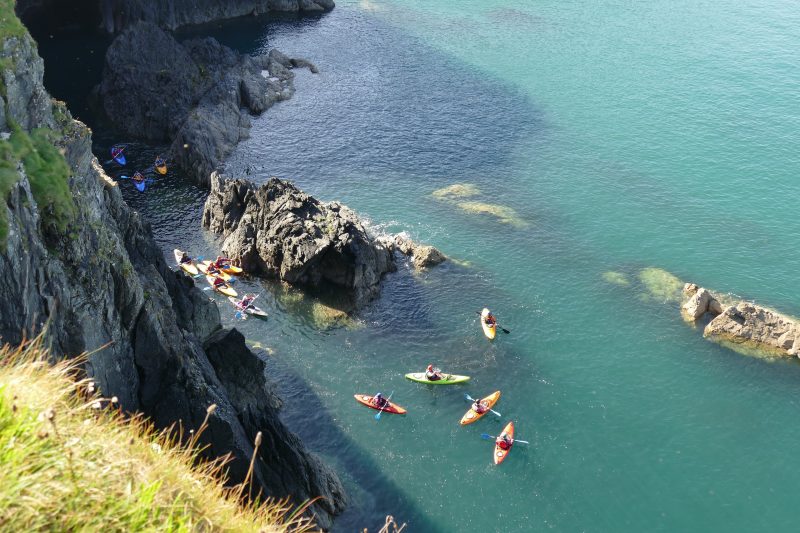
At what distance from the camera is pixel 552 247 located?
227 ft

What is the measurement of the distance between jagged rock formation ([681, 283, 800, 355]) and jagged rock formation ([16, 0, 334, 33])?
84.7 m

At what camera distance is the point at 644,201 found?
7738 cm

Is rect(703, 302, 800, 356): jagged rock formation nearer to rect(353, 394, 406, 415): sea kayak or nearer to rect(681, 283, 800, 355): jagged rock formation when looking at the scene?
rect(681, 283, 800, 355): jagged rock formation

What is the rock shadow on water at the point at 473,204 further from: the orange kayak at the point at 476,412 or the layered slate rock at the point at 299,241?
the orange kayak at the point at 476,412

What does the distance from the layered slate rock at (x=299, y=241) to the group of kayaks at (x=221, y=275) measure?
1.33 meters

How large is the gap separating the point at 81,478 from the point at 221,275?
51.0 m

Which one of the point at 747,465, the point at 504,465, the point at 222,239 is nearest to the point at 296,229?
the point at 222,239

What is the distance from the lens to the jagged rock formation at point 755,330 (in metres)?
56.9

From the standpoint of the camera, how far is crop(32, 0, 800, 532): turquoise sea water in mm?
46469

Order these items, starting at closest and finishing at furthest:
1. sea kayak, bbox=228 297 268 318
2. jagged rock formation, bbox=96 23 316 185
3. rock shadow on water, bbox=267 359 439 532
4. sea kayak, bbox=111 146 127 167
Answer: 1. rock shadow on water, bbox=267 359 439 532
2. sea kayak, bbox=228 297 268 318
3. sea kayak, bbox=111 146 127 167
4. jagged rock formation, bbox=96 23 316 185

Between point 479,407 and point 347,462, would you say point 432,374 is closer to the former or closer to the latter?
point 479,407

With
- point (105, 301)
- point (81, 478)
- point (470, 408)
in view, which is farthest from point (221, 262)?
point (81, 478)

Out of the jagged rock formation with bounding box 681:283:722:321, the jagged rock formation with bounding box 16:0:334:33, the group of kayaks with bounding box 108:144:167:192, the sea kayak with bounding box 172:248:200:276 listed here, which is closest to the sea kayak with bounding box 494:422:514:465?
the jagged rock formation with bounding box 681:283:722:321

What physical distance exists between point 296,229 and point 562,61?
62917mm
